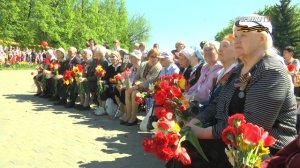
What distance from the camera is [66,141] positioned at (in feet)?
22.3

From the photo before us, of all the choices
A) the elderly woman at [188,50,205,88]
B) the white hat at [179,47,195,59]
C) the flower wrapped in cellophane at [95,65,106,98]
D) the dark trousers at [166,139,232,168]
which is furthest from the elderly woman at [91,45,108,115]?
the dark trousers at [166,139,232,168]

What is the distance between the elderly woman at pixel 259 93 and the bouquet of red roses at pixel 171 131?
0.99 feet

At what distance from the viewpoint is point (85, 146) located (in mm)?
6492

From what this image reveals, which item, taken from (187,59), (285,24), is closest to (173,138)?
(187,59)

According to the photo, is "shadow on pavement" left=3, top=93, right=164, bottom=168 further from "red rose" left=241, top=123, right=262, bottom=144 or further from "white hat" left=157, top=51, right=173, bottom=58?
"red rose" left=241, top=123, right=262, bottom=144

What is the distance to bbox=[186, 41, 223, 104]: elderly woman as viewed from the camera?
5.03m

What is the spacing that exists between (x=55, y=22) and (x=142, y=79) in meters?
31.6

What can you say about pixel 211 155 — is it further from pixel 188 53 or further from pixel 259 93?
pixel 188 53

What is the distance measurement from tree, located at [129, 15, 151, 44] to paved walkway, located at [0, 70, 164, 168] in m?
52.6

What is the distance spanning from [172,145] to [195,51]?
161 inches

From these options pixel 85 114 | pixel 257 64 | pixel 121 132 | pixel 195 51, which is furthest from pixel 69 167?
pixel 85 114

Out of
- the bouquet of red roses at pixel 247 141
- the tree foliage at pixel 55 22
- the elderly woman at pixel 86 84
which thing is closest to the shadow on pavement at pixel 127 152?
the elderly woman at pixel 86 84

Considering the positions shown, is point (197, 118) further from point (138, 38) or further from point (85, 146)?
point (138, 38)

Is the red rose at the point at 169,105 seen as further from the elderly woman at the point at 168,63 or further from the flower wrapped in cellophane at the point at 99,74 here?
the flower wrapped in cellophane at the point at 99,74
